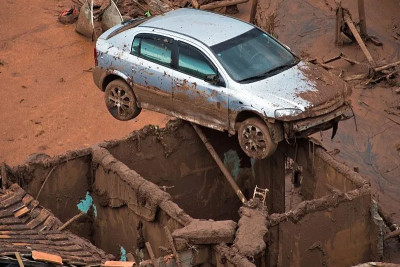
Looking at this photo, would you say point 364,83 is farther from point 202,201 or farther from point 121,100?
point 121,100

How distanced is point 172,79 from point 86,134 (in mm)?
5492

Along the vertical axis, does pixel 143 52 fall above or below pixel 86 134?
above

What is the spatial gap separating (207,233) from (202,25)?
17.0 ft

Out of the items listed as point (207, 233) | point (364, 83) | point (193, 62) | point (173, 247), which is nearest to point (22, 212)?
point (173, 247)

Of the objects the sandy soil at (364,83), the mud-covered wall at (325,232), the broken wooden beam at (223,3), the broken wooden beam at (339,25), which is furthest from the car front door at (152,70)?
the broken wooden beam at (223,3)

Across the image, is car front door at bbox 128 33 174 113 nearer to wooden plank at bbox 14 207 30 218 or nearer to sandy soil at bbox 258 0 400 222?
wooden plank at bbox 14 207 30 218

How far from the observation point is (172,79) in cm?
2070

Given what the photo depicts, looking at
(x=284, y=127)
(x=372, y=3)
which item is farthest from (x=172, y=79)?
(x=372, y=3)

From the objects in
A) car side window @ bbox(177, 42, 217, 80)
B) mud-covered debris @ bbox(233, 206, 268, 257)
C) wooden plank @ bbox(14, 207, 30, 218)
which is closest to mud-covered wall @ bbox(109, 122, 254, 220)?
car side window @ bbox(177, 42, 217, 80)

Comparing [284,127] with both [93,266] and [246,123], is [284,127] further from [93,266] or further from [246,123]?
[93,266]

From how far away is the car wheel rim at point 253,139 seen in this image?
64.7 feet

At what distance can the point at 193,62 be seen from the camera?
20531mm

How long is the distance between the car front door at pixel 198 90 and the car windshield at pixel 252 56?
0.27 metres

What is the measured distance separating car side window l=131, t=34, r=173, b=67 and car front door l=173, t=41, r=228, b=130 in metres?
0.25
